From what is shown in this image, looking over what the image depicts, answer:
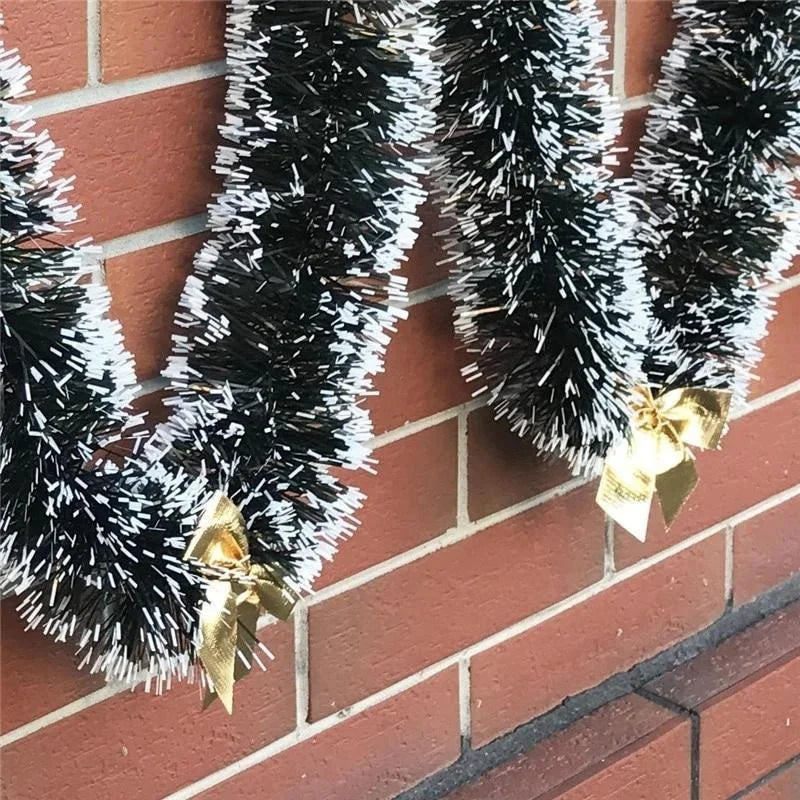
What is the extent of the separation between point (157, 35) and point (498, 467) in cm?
48

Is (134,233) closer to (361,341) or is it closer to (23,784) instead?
(361,341)

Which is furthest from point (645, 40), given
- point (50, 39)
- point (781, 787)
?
point (781, 787)

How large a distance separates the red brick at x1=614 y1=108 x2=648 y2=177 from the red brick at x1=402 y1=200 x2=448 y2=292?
0.66 feet

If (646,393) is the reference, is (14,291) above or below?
above

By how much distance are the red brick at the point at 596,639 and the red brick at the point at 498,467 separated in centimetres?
13

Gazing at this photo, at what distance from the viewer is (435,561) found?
3.70ft

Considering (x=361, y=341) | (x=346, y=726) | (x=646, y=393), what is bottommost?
(x=346, y=726)

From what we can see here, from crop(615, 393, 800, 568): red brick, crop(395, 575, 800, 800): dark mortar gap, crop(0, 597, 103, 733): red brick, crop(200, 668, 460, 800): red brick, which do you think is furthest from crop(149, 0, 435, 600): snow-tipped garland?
crop(615, 393, 800, 568): red brick

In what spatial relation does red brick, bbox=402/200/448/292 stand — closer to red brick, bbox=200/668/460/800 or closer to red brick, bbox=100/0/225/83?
red brick, bbox=100/0/225/83

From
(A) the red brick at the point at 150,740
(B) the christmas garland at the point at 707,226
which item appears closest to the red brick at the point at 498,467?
(B) the christmas garland at the point at 707,226

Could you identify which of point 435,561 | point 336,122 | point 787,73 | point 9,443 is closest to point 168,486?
point 9,443

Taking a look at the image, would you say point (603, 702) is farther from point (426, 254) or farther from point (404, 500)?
point (426, 254)

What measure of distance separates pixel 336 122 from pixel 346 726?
1.69 ft

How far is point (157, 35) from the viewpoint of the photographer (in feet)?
2.79
